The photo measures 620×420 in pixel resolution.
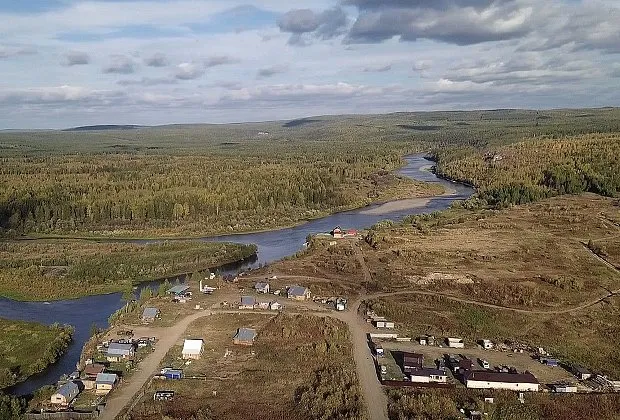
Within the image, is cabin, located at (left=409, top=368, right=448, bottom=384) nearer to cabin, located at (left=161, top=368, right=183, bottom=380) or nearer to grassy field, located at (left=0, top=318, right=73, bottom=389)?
cabin, located at (left=161, top=368, right=183, bottom=380)

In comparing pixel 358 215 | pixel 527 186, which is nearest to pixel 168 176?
pixel 358 215

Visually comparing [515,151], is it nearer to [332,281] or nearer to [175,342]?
[332,281]

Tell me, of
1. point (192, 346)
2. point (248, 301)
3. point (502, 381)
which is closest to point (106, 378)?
point (192, 346)

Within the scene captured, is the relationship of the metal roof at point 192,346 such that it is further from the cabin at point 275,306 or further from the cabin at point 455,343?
the cabin at point 455,343

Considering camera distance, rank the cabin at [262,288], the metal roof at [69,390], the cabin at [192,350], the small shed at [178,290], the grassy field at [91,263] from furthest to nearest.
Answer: the grassy field at [91,263]
the cabin at [262,288]
the small shed at [178,290]
the cabin at [192,350]
the metal roof at [69,390]

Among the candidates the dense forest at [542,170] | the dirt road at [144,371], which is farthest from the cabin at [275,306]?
the dense forest at [542,170]

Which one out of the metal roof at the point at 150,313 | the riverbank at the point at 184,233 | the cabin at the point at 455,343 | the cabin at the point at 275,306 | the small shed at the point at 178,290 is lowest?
the riverbank at the point at 184,233
